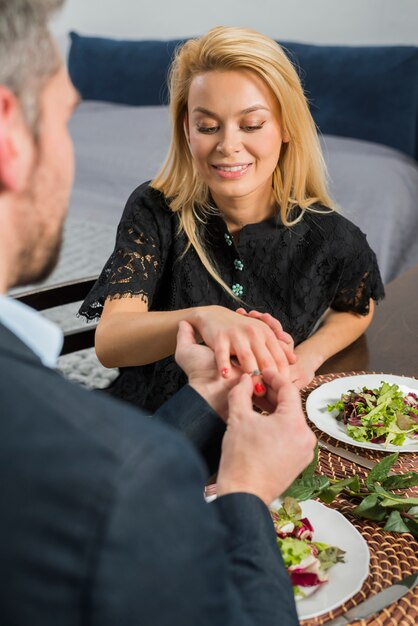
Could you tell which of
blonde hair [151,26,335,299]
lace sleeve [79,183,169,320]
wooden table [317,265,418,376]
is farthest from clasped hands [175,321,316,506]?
blonde hair [151,26,335,299]

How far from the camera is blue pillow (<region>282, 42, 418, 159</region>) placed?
11.4 feet

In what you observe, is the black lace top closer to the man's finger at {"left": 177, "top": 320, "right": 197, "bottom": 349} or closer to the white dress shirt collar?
the man's finger at {"left": 177, "top": 320, "right": 197, "bottom": 349}

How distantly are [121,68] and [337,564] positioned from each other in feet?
12.6

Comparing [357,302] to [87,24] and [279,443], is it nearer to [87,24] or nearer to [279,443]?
[279,443]

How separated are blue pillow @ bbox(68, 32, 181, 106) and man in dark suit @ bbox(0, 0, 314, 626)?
12.0 ft

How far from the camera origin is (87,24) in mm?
4746

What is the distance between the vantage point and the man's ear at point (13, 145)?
622 mm

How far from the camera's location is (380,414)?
1.26 metres

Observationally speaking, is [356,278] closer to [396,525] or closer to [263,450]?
[396,525]

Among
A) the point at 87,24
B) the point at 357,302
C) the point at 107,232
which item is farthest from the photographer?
the point at 87,24

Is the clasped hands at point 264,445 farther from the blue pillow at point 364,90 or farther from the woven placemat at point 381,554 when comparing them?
the blue pillow at point 364,90

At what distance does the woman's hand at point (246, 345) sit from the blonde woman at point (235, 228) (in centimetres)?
41

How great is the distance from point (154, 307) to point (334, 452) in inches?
29.9

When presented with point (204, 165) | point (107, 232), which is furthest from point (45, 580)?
point (107, 232)
